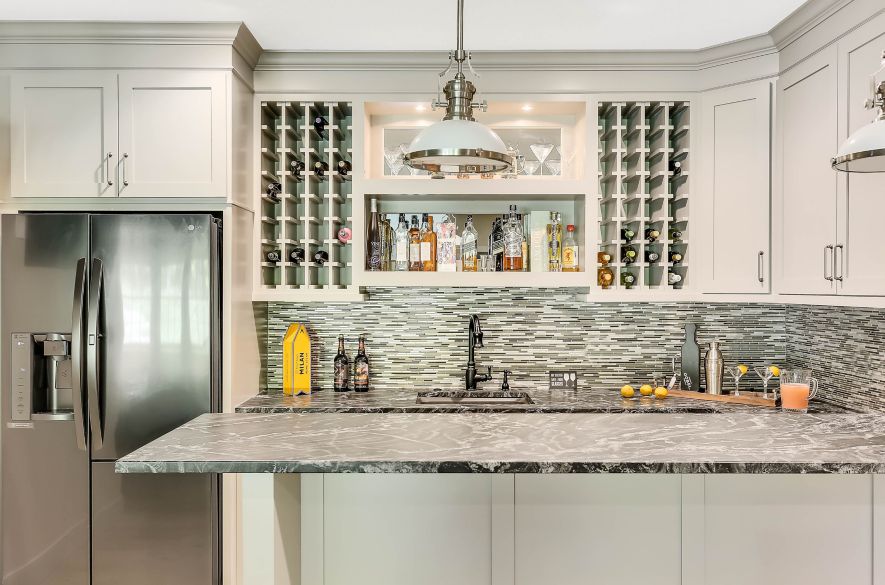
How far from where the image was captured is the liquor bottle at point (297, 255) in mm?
3145

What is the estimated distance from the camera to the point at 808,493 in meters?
1.67

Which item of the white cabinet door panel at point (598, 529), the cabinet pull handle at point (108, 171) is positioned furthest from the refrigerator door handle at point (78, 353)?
the white cabinet door panel at point (598, 529)

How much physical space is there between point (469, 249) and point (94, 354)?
5.64 ft

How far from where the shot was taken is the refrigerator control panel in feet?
8.38

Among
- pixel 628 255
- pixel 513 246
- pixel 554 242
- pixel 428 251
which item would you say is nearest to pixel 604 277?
Answer: pixel 628 255

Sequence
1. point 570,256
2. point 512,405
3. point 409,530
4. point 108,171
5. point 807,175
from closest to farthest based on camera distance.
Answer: point 409,530 → point 807,175 → point 108,171 → point 512,405 → point 570,256

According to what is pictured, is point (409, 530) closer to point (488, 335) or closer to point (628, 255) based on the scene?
point (488, 335)

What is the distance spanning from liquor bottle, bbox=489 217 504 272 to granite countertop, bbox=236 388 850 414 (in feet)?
2.25

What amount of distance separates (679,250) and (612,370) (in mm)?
718

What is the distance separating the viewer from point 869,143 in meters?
Answer: 1.38

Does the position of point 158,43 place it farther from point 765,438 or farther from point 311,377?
point 765,438

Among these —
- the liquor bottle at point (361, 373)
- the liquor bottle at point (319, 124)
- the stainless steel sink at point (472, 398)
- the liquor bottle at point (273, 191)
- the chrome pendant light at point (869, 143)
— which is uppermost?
the liquor bottle at point (319, 124)

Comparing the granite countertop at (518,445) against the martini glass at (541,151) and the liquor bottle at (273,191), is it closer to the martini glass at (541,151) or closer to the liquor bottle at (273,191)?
the liquor bottle at (273,191)

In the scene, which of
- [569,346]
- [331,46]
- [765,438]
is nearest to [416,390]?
[569,346]
